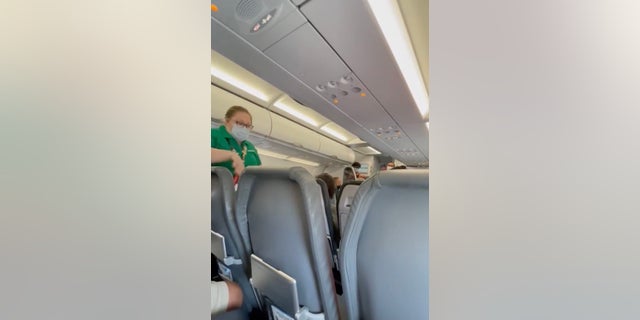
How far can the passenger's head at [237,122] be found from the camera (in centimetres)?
241

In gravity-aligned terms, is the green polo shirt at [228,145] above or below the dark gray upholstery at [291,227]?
above

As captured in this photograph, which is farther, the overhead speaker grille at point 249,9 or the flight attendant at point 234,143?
the flight attendant at point 234,143

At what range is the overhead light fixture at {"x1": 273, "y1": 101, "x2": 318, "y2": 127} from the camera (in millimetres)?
4465

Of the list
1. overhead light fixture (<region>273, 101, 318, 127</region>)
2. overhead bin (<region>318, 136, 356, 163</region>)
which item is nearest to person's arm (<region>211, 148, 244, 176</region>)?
overhead light fixture (<region>273, 101, 318, 127</region>)

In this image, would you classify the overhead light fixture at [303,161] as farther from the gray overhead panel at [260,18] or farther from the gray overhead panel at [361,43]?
the gray overhead panel at [260,18]

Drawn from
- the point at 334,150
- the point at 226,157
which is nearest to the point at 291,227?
the point at 226,157

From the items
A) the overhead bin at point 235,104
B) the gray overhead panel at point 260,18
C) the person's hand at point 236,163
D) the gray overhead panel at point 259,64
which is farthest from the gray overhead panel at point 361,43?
the overhead bin at point 235,104

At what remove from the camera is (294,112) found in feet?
16.3

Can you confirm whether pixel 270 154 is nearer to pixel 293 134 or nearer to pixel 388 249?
pixel 293 134

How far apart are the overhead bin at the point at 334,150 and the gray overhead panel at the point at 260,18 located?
4.96 m

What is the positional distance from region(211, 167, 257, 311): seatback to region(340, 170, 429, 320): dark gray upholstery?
0.80m

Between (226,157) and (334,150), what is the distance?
18.9 feet
